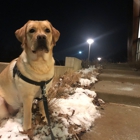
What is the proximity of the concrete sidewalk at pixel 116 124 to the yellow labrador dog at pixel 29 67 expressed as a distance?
0.79 meters

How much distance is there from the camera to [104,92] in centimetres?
321

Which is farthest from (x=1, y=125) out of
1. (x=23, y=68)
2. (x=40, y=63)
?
(x=40, y=63)

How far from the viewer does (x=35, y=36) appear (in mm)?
1799

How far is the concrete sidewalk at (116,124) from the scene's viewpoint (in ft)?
6.50

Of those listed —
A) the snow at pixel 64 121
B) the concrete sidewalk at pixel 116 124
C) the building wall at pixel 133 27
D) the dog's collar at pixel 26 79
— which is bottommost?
the concrete sidewalk at pixel 116 124

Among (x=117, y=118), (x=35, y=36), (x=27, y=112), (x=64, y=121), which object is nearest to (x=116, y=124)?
(x=117, y=118)

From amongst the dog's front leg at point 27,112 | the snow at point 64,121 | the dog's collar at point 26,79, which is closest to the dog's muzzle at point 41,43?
the dog's collar at point 26,79

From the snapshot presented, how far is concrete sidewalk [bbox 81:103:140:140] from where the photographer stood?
1981 millimetres

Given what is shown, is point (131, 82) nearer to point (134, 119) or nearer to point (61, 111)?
point (134, 119)

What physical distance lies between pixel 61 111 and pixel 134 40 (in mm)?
10547

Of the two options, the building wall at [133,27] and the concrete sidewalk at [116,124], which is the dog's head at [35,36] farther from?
the building wall at [133,27]

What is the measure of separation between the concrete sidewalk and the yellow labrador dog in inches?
31.1

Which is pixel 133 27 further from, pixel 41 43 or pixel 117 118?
pixel 41 43

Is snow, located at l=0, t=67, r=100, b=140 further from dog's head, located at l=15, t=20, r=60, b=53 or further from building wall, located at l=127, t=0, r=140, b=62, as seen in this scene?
building wall, located at l=127, t=0, r=140, b=62
